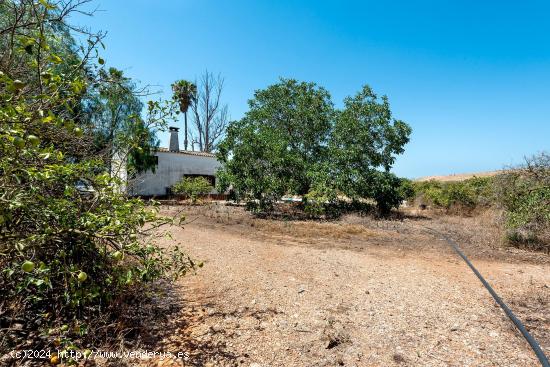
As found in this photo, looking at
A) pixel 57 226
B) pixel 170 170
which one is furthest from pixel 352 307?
Answer: pixel 170 170

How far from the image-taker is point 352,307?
389 cm

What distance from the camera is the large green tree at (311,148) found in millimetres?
14094

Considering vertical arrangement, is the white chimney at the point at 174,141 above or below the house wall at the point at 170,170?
above

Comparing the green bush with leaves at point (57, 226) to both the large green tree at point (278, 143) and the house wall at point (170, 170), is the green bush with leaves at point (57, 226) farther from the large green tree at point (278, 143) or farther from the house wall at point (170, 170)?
the house wall at point (170, 170)

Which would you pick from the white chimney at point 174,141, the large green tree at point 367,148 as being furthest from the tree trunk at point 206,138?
the large green tree at point 367,148

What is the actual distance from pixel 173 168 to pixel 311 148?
10.5 m

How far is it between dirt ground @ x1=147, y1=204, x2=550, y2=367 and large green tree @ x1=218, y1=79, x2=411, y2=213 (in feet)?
22.5

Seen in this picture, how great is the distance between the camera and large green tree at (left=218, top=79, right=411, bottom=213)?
555 inches

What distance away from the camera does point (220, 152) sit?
15.5 metres

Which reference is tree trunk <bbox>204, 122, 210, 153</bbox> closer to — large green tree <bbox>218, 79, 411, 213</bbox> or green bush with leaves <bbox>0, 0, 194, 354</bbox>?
large green tree <bbox>218, 79, 411, 213</bbox>

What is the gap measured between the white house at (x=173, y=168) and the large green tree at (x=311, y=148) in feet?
17.4

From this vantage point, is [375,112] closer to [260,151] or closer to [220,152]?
[260,151]

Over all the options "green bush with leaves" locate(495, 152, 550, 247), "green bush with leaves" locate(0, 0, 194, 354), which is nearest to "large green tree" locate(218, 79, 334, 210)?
"green bush with leaves" locate(495, 152, 550, 247)

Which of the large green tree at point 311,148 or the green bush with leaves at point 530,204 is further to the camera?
the large green tree at point 311,148
